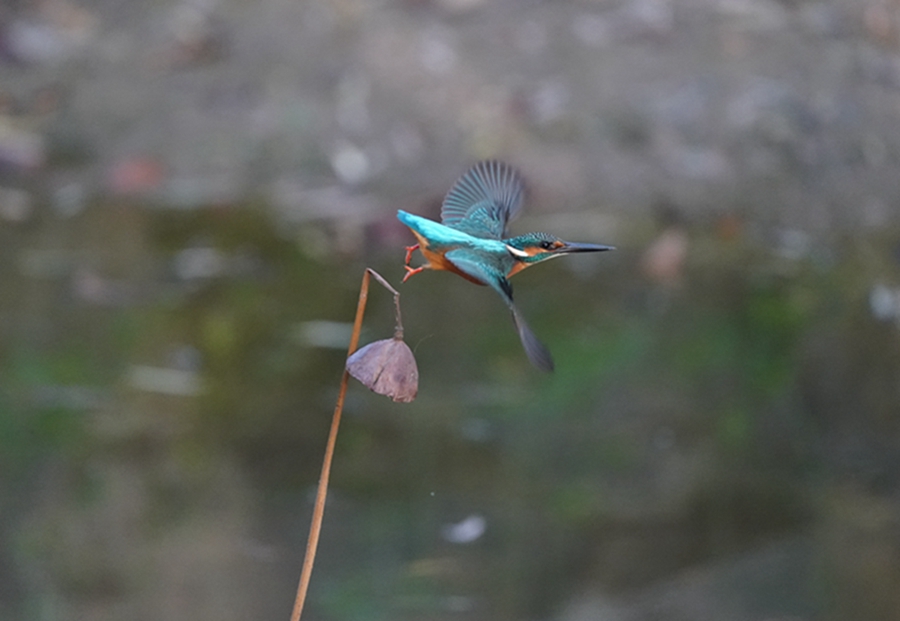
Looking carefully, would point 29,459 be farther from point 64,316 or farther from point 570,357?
point 570,357

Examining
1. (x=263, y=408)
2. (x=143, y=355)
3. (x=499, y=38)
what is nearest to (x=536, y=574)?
(x=263, y=408)

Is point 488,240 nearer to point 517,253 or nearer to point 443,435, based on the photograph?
point 517,253

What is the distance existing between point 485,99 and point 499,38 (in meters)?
0.08

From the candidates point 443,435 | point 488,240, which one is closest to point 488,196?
point 488,240

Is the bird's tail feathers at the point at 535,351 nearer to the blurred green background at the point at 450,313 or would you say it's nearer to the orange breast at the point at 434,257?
the orange breast at the point at 434,257

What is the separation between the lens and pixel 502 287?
9.5 inches

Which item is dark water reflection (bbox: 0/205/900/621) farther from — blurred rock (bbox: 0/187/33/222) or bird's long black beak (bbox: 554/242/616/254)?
bird's long black beak (bbox: 554/242/616/254)

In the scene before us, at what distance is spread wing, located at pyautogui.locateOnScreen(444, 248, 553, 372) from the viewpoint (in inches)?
8.8

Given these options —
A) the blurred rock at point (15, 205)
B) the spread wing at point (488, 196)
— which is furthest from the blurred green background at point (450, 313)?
the spread wing at point (488, 196)

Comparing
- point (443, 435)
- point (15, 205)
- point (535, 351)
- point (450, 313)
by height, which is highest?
point (15, 205)

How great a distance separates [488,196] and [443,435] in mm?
412

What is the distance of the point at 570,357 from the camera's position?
734mm

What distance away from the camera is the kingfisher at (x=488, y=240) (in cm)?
24

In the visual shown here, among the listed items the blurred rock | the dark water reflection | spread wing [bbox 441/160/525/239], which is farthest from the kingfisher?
the blurred rock
